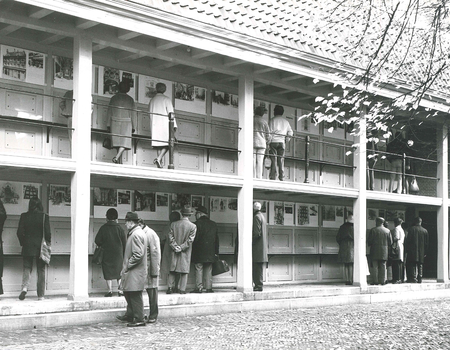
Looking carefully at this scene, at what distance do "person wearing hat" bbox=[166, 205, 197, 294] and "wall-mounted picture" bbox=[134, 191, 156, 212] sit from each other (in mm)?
1312

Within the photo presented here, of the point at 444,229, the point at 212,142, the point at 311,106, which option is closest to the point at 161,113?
the point at 212,142

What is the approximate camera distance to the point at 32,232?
44.9 ft

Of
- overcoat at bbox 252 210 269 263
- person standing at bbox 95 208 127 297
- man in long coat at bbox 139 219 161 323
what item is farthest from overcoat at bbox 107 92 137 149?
overcoat at bbox 252 210 269 263

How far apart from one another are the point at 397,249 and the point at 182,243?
24.2 ft

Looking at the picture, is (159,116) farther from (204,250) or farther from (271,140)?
(271,140)

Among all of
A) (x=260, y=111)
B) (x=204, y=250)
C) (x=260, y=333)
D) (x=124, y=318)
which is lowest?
(x=260, y=333)

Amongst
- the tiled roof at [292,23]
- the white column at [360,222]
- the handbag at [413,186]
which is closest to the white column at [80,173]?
the tiled roof at [292,23]

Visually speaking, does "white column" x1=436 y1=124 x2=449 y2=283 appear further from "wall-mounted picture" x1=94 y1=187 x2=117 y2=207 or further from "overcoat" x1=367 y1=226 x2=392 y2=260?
"wall-mounted picture" x1=94 y1=187 x2=117 y2=207

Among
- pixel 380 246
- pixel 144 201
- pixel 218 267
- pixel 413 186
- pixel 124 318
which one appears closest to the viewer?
Result: pixel 124 318

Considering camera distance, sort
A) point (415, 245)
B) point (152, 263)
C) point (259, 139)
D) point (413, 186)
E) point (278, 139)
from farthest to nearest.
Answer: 1. point (413, 186)
2. point (415, 245)
3. point (278, 139)
4. point (259, 139)
5. point (152, 263)

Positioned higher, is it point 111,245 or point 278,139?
point 278,139

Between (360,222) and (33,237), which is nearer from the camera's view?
(33,237)

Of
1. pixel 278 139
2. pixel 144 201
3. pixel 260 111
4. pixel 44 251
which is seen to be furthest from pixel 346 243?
pixel 44 251

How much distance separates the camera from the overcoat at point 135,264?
12.4 m
